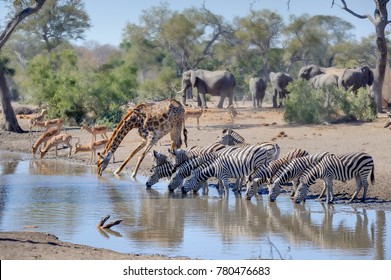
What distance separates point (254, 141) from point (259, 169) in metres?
6.05

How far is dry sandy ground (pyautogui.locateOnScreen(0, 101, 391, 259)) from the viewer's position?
923 centimetres

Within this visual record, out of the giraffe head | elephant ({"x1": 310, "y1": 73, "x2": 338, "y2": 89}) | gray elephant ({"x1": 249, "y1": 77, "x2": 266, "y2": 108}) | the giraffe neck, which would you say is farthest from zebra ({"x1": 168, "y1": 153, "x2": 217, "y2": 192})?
gray elephant ({"x1": 249, "y1": 77, "x2": 266, "y2": 108})

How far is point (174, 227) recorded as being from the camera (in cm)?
1208

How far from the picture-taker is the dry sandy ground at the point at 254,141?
9.23 meters

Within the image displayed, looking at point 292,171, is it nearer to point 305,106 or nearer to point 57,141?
point 57,141

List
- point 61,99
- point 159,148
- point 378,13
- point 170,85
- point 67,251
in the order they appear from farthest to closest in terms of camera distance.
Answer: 1. point 170,85
2. point 61,99
3. point 378,13
4. point 159,148
5. point 67,251

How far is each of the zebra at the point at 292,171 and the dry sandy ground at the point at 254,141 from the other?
0.72 m

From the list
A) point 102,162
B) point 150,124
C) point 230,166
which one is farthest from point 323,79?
point 230,166

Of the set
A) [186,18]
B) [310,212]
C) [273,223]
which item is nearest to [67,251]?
[273,223]

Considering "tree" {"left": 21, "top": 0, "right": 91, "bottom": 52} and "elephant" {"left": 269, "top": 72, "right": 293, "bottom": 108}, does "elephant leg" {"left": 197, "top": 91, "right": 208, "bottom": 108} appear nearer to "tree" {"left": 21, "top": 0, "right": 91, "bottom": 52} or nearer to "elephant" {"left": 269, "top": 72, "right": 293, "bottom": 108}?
"elephant" {"left": 269, "top": 72, "right": 293, "bottom": 108}

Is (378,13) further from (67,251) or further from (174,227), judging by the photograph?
(67,251)

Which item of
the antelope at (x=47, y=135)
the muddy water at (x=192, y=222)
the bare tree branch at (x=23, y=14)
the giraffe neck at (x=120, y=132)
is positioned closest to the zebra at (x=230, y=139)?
the muddy water at (x=192, y=222)

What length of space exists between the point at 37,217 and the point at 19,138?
1373 cm

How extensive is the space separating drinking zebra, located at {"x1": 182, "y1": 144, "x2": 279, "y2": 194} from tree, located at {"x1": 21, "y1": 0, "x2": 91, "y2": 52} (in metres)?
30.4
